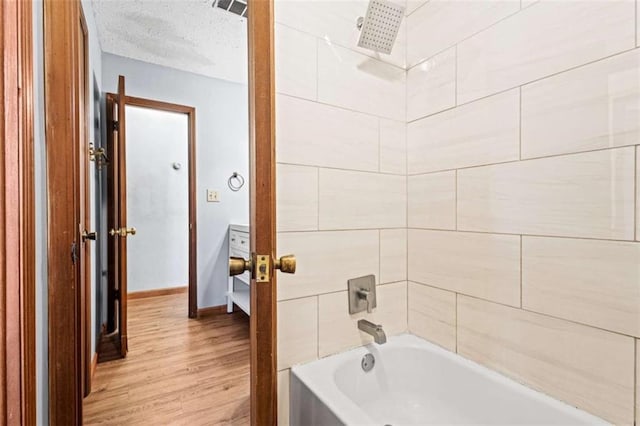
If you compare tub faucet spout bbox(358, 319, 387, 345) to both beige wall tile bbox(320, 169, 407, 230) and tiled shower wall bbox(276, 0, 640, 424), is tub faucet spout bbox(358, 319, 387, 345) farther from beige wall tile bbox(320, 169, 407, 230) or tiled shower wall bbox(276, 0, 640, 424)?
beige wall tile bbox(320, 169, 407, 230)

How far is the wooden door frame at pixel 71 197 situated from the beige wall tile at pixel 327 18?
1.16 feet

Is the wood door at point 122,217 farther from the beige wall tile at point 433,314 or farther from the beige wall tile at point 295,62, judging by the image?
the beige wall tile at point 433,314

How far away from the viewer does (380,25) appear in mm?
1192

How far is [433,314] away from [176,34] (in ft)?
8.76

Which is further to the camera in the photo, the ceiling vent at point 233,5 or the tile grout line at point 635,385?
the ceiling vent at point 233,5

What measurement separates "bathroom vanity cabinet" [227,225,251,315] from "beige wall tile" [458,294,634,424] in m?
1.89

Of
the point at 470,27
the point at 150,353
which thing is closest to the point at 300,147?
the point at 470,27

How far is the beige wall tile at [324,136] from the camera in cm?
112

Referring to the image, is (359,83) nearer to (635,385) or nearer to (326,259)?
(326,259)

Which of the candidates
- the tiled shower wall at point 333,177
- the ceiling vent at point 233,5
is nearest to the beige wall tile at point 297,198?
the tiled shower wall at point 333,177

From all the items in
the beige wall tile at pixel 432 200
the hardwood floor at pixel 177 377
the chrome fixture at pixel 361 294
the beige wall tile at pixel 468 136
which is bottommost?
the hardwood floor at pixel 177 377

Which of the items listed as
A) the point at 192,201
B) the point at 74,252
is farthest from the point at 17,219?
the point at 192,201

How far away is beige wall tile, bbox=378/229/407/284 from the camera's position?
53.7 inches

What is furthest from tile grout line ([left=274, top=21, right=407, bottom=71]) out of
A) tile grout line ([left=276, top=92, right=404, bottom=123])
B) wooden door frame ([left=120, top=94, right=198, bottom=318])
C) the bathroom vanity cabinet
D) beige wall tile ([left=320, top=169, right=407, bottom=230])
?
wooden door frame ([left=120, top=94, right=198, bottom=318])
